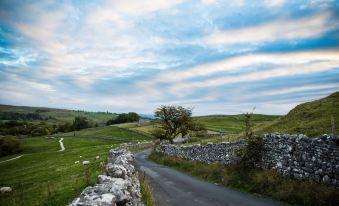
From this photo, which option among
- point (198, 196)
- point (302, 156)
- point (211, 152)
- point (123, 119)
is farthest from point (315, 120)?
point (123, 119)

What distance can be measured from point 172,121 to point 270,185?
48663 mm

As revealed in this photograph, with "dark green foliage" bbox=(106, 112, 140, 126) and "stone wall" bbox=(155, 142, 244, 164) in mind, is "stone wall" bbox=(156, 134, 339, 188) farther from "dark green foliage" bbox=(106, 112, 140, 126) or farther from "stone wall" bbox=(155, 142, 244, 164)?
"dark green foliage" bbox=(106, 112, 140, 126)

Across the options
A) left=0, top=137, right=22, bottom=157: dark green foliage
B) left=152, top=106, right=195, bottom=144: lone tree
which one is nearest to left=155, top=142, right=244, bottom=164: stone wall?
left=152, top=106, right=195, bottom=144: lone tree

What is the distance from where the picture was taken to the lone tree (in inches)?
2522

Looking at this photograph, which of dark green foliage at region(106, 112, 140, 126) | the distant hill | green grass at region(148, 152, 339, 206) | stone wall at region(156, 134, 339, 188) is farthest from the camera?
dark green foliage at region(106, 112, 140, 126)

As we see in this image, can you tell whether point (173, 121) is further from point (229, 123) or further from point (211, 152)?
point (229, 123)

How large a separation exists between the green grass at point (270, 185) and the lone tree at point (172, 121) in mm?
37992

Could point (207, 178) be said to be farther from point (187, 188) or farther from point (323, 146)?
point (323, 146)

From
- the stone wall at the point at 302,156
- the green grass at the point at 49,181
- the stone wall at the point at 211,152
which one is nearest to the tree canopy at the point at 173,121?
the green grass at the point at 49,181

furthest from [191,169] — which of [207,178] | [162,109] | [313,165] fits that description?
[162,109]

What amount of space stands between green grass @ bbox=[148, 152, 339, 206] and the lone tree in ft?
125

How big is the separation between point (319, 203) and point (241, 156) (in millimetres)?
8284

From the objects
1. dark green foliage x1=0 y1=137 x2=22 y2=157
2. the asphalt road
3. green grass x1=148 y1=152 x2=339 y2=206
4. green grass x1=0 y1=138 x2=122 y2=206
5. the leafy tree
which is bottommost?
dark green foliage x1=0 y1=137 x2=22 y2=157

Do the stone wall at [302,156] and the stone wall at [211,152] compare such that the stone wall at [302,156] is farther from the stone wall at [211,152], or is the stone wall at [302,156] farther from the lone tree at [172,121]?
the lone tree at [172,121]
